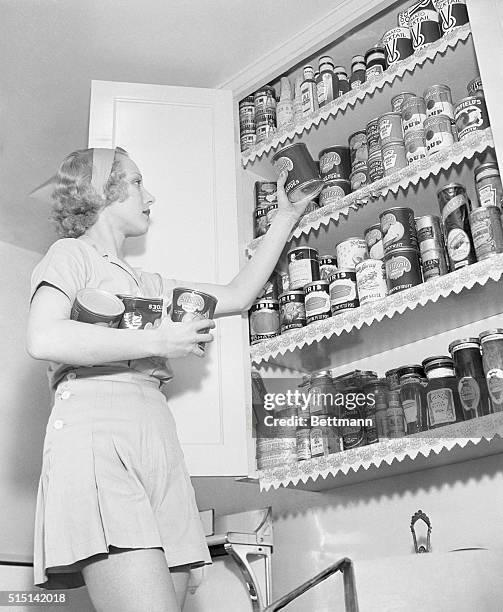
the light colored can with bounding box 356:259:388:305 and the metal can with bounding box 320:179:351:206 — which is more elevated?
the metal can with bounding box 320:179:351:206

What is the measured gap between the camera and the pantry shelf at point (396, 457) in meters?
1.32

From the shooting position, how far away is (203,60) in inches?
80.4

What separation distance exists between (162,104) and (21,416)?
1352 millimetres

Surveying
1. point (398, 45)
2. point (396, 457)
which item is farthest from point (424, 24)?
point (396, 457)

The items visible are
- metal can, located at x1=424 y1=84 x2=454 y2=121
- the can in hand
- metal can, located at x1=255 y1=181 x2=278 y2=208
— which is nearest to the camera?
the can in hand

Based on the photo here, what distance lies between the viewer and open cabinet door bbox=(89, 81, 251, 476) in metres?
1.61

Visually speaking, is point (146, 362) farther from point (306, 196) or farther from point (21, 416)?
point (21, 416)

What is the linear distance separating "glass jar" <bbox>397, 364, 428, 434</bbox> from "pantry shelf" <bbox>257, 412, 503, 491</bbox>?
0.03m

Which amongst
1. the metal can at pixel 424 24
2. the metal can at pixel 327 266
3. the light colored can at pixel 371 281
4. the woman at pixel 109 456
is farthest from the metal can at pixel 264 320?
the metal can at pixel 424 24

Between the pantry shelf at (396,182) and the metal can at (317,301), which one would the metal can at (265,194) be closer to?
the pantry shelf at (396,182)

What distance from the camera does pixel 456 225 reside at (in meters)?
1.44

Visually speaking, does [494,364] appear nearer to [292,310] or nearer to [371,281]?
[371,281]

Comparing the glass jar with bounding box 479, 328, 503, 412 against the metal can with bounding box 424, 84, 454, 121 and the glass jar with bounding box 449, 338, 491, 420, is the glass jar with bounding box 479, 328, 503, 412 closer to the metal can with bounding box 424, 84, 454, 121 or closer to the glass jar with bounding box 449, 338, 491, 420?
the glass jar with bounding box 449, 338, 491, 420

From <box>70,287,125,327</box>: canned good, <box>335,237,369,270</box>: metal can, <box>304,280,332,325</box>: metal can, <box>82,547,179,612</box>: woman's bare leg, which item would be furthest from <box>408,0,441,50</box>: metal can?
<box>82,547,179,612</box>: woman's bare leg
